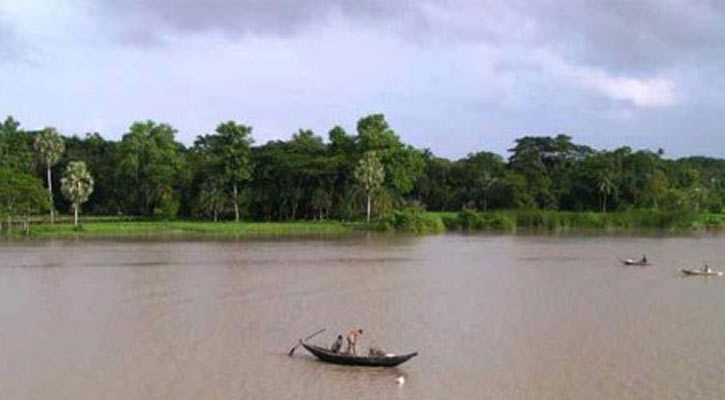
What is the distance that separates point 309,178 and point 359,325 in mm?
74021

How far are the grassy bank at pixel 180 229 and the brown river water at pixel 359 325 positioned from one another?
2386cm

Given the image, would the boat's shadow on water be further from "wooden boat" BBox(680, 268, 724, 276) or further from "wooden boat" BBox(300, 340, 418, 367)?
"wooden boat" BBox(680, 268, 724, 276)

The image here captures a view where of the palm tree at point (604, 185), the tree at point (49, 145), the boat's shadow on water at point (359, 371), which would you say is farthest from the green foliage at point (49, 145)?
the boat's shadow on water at point (359, 371)

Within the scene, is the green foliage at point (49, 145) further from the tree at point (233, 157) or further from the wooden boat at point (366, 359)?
the wooden boat at point (366, 359)

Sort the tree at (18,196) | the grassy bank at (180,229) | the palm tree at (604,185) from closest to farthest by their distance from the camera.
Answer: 1. the tree at (18,196)
2. the grassy bank at (180,229)
3. the palm tree at (604,185)

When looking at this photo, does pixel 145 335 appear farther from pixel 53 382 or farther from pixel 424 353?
pixel 424 353

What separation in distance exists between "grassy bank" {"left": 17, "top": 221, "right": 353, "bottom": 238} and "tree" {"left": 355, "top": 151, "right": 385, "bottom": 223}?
16.3 ft

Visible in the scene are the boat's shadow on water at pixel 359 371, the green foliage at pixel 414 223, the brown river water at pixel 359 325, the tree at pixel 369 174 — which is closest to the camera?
the brown river water at pixel 359 325

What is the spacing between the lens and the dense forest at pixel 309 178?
106m

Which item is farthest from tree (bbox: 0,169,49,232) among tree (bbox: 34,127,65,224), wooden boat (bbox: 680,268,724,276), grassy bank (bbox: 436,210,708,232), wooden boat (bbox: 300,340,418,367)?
wooden boat (bbox: 300,340,418,367)

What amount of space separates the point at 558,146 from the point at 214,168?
54.9m

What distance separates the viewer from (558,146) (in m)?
A: 137

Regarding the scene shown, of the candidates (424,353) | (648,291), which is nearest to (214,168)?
(648,291)

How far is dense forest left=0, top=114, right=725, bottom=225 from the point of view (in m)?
106
